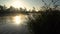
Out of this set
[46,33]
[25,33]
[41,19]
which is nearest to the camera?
[46,33]

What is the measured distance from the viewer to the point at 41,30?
11867 mm

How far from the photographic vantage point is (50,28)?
38.7 feet

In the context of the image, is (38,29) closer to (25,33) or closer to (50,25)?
(50,25)

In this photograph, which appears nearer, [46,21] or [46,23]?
[46,23]

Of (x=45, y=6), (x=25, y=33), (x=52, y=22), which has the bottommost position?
(x=25, y=33)

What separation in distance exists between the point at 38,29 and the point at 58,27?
104cm

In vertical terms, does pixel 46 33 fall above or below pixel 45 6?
below

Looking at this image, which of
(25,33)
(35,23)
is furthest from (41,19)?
(25,33)

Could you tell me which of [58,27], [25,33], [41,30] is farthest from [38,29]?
[25,33]

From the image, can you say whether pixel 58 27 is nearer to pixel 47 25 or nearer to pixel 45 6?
pixel 47 25

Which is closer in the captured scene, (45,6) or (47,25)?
(47,25)

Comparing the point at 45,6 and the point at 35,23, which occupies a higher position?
the point at 45,6

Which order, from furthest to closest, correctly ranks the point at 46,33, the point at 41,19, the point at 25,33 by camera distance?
→ the point at 25,33, the point at 41,19, the point at 46,33

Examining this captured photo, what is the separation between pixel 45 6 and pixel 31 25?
4.33 feet
